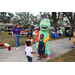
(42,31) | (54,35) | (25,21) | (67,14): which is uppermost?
(67,14)

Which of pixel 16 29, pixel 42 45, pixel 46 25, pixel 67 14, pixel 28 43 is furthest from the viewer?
pixel 67 14

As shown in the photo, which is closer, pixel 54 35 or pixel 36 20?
pixel 54 35

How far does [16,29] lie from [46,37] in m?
2.09

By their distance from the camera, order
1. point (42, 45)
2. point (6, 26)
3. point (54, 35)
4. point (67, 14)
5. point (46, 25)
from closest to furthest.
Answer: point (42, 45) → point (46, 25) → point (54, 35) → point (67, 14) → point (6, 26)

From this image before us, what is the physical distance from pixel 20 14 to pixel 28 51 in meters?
13.8

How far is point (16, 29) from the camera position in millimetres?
4773

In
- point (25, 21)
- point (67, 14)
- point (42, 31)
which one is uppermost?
point (67, 14)

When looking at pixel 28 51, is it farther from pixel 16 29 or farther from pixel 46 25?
pixel 16 29

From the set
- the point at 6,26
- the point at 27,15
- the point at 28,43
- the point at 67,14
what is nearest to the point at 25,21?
the point at 27,15

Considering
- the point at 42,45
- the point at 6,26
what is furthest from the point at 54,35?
the point at 6,26

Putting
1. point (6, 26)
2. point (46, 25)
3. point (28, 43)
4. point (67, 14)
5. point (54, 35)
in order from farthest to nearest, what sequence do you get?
point (6, 26) → point (67, 14) → point (54, 35) → point (46, 25) → point (28, 43)

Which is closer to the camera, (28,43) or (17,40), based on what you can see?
(28,43)

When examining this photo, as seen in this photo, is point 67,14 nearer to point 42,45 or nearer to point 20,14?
point 20,14

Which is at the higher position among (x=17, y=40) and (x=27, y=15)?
(x=27, y=15)
